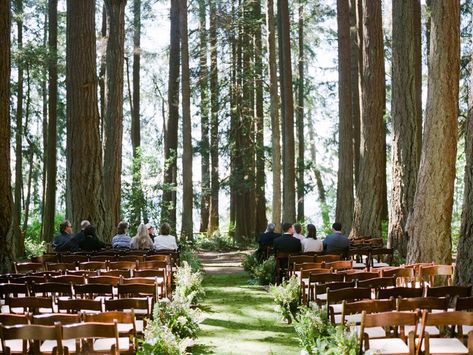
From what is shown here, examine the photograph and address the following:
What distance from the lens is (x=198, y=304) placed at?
43.8ft

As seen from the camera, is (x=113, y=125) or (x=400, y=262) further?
(x=113, y=125)

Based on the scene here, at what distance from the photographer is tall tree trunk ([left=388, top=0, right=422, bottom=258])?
1689 centimetres

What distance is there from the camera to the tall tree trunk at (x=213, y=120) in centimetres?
3319

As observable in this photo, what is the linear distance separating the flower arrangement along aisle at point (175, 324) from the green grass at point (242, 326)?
0.98ft

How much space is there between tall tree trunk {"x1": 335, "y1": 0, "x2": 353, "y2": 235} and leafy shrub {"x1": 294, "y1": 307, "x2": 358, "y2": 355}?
51.6 ft

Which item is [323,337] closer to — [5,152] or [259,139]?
[5,152]

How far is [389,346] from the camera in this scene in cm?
697

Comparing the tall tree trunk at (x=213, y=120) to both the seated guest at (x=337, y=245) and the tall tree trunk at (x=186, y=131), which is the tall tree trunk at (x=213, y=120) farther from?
the seated guest at (x=337, y=245)

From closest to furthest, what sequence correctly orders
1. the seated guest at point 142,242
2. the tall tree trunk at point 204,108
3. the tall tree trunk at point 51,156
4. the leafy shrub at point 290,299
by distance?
the leafy shrub at point 290,299 < the seated guest at point 142,242 < the tall tree trunk at point 51,156 < the tall tree trunk at point 204,108

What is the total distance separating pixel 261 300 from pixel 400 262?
3783mm

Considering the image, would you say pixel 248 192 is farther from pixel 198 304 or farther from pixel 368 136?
pixel 198 304

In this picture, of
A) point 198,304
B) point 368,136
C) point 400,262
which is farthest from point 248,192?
point 198,304

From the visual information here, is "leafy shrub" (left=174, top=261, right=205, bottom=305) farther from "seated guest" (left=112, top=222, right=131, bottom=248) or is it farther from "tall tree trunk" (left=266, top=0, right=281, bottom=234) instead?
"tall tree trunk" (left=266, top=0, right=281, bottom=234)

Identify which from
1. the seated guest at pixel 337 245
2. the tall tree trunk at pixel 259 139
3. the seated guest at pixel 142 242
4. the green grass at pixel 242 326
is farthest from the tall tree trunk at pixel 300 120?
the green grass at pixel 242 326
